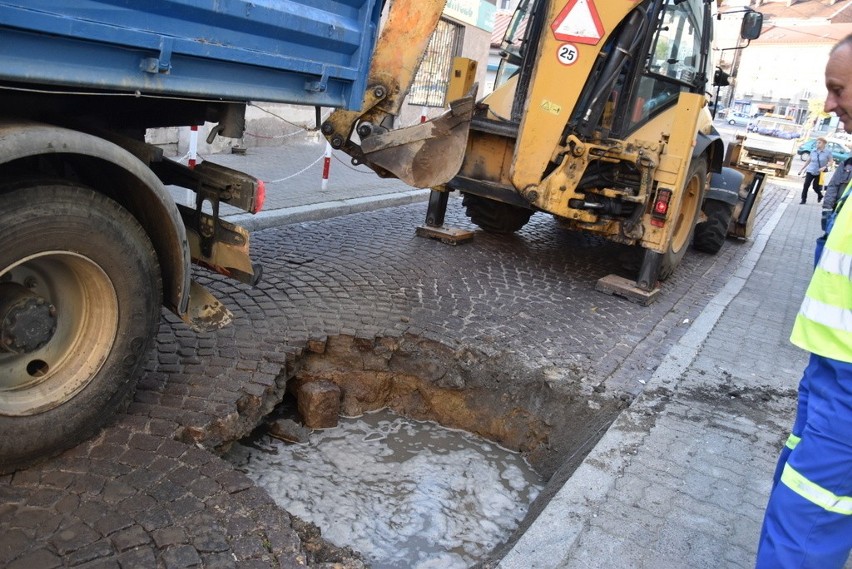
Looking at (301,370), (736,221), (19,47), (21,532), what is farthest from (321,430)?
(736,221)

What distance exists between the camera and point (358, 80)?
395 centimetres

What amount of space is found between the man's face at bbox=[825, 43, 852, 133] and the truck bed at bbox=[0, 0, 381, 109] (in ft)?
7.72

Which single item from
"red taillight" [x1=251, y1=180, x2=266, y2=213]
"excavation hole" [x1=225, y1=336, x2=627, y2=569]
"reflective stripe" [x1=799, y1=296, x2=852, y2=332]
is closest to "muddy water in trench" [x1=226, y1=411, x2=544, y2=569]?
"excavation hole" [x1=225, y1=336, x2=627, y2=569]

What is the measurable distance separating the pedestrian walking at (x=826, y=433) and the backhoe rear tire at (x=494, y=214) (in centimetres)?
577

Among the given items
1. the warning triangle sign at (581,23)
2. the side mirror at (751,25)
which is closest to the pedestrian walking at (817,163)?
the side mirror at (751,25)

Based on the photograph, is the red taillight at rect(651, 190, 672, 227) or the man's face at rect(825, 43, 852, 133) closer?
the man's face at rect(825, 43, 852, 133)

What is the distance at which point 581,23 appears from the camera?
18.9 ft

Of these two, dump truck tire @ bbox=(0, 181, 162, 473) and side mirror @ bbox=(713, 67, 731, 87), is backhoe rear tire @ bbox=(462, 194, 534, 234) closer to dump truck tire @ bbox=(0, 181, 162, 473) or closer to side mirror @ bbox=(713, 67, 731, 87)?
side mirror @ bbox=(713, 67, 731, 87)

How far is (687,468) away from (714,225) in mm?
6235

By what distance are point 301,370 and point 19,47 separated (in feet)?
8.33

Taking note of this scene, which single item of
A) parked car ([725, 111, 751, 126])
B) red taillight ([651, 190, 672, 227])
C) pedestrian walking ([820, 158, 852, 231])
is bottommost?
red taillight ([651, 190, 672, 227])

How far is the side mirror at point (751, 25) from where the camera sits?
7222 millimetres

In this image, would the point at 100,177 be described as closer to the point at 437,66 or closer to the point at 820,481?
the point at 820,481

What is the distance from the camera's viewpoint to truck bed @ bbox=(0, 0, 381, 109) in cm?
245
